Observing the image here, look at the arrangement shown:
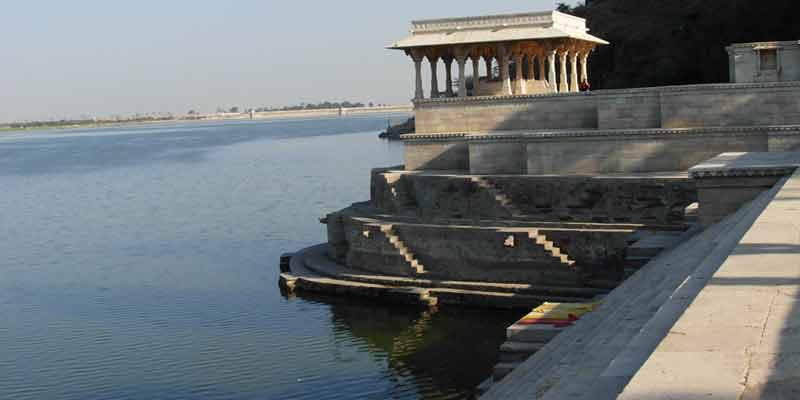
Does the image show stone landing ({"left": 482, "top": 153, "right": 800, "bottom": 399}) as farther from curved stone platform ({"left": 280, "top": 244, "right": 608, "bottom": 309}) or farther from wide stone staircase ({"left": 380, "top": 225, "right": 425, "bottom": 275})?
wide stone staircase ({"left": 380, "top": 225, "right": 425, "bottom": 275})

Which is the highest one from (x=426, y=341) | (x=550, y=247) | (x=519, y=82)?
(x=519, y=82)

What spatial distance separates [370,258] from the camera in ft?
75.2

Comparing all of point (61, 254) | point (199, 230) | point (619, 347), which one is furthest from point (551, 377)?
point (199, 230)

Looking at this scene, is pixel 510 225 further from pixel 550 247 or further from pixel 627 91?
pixel 627 91

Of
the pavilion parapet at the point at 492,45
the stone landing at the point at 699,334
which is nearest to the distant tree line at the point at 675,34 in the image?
the pavilion parapet at the point at 492,45

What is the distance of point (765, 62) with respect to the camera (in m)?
23.7

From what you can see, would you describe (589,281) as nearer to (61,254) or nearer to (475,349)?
(475,349)

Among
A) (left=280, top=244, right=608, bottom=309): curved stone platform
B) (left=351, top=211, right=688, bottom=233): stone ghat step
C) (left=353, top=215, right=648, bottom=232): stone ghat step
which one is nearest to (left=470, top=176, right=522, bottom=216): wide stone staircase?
(left=351, top=211, right=688, bottom=233): stone ghat step

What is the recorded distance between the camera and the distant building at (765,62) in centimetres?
2344

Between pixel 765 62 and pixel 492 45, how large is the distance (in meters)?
6.99

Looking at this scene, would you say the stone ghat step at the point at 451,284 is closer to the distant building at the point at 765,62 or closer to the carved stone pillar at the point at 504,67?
the carved stone pillar at the point at 504,67

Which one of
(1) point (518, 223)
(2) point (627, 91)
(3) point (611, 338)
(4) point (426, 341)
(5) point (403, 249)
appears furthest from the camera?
(2) point (627, 91)

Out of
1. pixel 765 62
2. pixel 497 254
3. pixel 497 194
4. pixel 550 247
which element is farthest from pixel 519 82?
pixel 550 247

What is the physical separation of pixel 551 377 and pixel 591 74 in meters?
46.5
